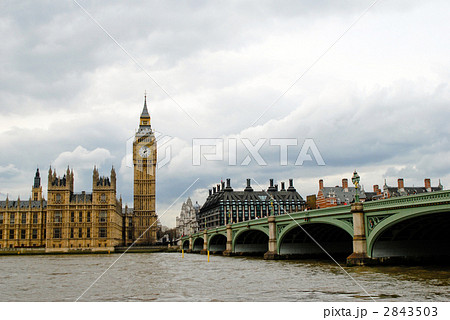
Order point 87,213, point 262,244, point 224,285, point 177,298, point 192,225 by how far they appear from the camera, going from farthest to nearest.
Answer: point 192,225 < point 87,213 < point 262,244 < point 224,285 < point 177,298

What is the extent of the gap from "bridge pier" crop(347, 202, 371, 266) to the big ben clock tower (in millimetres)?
109344

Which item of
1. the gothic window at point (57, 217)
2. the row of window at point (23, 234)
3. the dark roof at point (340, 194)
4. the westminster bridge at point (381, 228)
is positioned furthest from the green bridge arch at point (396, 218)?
the row of window at point (23, 234)

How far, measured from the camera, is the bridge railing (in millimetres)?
26516

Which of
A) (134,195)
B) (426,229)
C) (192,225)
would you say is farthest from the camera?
(192,225)

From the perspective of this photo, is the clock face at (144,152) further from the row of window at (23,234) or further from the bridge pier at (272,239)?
the bridge pier at (272,239)

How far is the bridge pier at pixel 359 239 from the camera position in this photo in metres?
33.5

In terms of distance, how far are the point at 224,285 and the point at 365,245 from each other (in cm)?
1333

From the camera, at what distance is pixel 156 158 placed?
485 feet

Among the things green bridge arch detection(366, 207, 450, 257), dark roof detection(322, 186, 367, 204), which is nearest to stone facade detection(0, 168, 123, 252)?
dark roof detection(322, 186, 367, 204)

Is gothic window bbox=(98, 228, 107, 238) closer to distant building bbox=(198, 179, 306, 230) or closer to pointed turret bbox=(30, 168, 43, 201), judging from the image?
distant building bbox=(198, 179, 306, 230)

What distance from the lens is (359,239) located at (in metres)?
33.7

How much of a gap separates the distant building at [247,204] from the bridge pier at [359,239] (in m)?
108
